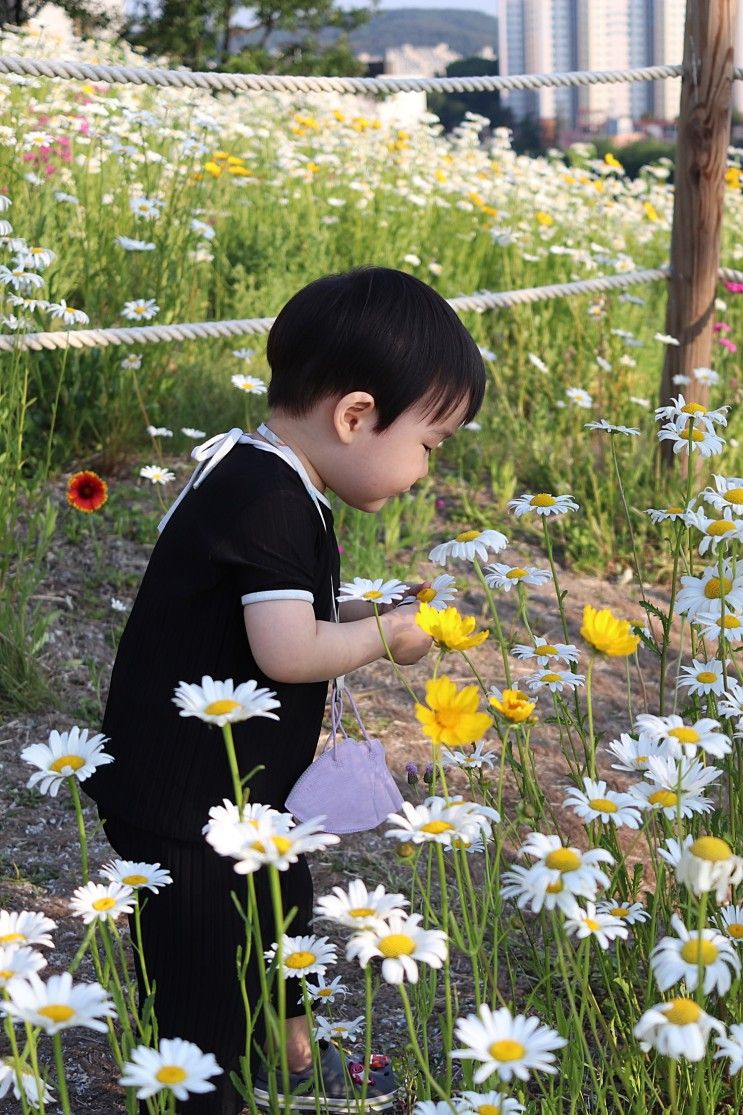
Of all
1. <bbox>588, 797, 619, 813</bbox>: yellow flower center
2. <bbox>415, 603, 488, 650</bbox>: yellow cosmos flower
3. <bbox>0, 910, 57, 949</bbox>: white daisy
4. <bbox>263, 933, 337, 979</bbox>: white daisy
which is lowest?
<bbox>263, 933, 337, 979</bbox>: white daisy

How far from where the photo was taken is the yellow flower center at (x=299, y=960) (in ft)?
3.94

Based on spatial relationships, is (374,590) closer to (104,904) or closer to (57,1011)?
(104,904)

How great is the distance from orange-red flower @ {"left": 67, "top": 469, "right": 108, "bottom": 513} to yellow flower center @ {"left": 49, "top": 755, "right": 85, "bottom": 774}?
164 centimetres

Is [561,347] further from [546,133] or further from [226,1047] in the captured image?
[546,133]

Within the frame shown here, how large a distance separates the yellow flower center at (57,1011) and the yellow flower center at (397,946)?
219 mm

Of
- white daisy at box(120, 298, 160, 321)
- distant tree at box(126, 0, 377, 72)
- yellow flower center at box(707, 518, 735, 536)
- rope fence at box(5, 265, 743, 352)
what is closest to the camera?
yellow flower center at box(707, 518, 735, 536)

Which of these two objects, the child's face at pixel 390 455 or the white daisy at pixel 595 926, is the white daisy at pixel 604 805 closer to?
the white daisy at pixel 595 926

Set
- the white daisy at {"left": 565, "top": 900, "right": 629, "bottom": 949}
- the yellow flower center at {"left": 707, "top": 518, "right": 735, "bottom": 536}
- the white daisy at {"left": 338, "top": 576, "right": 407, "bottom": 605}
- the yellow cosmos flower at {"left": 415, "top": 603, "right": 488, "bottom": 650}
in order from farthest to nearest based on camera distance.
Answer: the yellow flower center at {"left": 707, "top": 518, "right": 735, "bottom": 536} < the white daisy at {"left": 338, "top": 576, "right": 407, "bottom": 605} < the yellow cosmos flower at {"left": 415, "top": 603, "right": 488, "bottom": 650} < the white daisy at {"left": 565, "top": 900, "right": 629, "bottom": 949}

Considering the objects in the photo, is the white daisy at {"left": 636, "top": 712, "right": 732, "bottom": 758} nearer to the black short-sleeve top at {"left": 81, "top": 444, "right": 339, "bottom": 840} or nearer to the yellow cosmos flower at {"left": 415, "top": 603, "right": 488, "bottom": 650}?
the yellow cosmos flower at {"left": 415, "top": 603, "right": 488, "bottom": 650}

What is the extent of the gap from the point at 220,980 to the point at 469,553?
0.60 meters

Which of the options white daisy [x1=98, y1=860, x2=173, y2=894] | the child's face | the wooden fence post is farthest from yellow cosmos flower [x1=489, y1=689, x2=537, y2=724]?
the wooden fence post

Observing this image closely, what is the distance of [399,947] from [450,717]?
207mm

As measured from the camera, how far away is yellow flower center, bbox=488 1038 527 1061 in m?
0.86

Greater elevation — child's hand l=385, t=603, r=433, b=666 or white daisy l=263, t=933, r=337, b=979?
child's hand l=385, t=603, r=433, b=666
